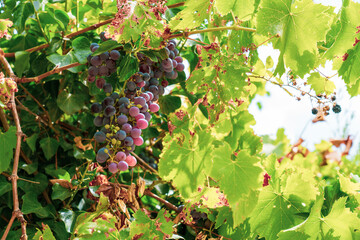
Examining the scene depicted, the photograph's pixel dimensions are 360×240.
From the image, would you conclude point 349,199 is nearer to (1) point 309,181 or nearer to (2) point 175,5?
(1) point 309,181

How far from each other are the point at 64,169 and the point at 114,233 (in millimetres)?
362

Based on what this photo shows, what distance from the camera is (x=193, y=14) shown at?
0.76 meters

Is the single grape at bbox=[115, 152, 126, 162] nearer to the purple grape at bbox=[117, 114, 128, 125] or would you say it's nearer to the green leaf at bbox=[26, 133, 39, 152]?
the purple grape at bbox=[117, 114, 128, 125]

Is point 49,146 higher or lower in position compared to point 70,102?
lower

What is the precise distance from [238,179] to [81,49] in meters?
0.54

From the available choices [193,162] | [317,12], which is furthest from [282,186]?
[317,12]

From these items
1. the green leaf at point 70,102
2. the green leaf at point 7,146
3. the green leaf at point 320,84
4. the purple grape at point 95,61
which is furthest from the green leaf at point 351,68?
the green leaf at point 7,146

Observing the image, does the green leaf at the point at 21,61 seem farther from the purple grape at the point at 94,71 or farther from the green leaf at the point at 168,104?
the green leaf at the point at 168,104

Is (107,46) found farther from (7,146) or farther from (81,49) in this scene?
(7,146)

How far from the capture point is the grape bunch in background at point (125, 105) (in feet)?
2.65

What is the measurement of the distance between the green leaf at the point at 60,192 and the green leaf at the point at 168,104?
13.4 inches

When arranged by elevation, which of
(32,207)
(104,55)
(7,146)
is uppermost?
(104,55)

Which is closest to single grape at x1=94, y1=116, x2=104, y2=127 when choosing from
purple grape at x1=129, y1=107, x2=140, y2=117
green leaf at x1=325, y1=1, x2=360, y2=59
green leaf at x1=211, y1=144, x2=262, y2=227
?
purple grape at x1=129, y1=107, x2=140, y2=117

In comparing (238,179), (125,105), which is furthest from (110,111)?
(238,179)
